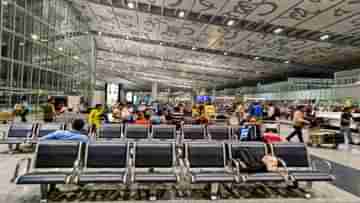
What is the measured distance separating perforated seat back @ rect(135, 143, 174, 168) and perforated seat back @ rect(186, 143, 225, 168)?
368mm

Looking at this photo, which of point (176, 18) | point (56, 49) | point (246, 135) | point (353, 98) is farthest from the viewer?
point (353, 98)

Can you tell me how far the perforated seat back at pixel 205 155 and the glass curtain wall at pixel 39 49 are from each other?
12207 mm

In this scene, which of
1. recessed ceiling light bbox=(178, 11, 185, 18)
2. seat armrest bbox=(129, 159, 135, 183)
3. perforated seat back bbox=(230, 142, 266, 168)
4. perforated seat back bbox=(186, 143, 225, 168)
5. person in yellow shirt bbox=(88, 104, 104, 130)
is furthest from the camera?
recessed ceiling light bbox=(178, 11, 185, 18)

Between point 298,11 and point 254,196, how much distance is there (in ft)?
40.7

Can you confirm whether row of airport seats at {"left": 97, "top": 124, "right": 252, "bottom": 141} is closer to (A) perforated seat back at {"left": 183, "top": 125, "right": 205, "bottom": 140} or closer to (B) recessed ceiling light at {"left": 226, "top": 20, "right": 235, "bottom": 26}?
(A) perforated seat back at {"left": 183, "top": 125, "right": 205, "bottom": 140}

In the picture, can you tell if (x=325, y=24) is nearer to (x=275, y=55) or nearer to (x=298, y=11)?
(x=298, y=11)

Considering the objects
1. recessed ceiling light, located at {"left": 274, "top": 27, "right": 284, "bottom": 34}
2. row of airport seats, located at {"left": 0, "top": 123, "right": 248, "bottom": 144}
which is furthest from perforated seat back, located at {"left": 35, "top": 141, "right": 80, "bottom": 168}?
recessed ceiling light, located at {"left": 274, "top": 27, "right": 284, "bottom": 34}

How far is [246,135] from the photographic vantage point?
20.1 ft

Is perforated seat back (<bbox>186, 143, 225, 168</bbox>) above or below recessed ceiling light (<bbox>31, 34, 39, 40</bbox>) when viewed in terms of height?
below

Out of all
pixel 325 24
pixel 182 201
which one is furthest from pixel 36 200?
pixel 325 24

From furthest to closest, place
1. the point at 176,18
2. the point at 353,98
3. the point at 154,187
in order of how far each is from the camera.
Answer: the point at 353,98 < the point at 176,18 < the point at 154,187

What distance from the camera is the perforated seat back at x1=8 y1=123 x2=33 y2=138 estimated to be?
24.8 feet

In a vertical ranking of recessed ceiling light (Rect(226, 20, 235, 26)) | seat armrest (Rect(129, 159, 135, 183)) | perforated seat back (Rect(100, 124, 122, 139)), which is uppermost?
recessed ceiling light (Rect(226, 20, 235, 26))

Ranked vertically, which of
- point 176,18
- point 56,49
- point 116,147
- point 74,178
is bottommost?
point 74,178
